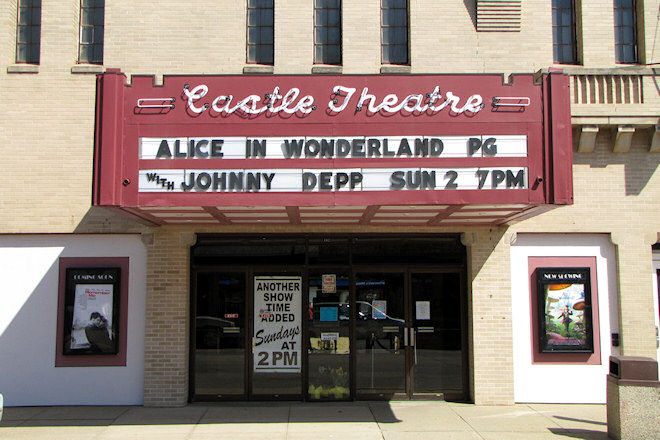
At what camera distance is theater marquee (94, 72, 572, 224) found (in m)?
7.50

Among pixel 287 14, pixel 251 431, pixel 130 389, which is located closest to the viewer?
pixel 251 431

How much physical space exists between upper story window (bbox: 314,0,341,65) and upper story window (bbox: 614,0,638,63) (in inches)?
A: 199

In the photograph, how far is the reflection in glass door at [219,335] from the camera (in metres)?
9.86

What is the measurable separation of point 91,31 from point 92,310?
196 inches

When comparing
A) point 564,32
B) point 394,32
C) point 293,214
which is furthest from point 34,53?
point 564,32

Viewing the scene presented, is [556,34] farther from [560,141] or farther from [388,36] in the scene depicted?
[560,141]

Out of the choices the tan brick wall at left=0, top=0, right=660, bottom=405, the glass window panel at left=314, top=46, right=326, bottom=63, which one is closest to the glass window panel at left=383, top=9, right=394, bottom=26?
the tan brick wall at left=0, top=0, right=660, bottom=405

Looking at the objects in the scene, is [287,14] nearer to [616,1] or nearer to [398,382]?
[616,1]

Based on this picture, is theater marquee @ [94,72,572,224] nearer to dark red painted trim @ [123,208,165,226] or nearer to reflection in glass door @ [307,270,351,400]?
dark red painted trim @ [123,208,165,226]

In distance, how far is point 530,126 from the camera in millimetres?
7582

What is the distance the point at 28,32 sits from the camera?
10312 mm

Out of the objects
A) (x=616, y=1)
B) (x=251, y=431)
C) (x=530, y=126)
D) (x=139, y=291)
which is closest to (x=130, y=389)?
(x=139, y=291)

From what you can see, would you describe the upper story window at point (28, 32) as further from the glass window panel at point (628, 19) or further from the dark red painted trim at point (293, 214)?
the glass window panel at point (628, 19)

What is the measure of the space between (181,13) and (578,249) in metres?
8.10
